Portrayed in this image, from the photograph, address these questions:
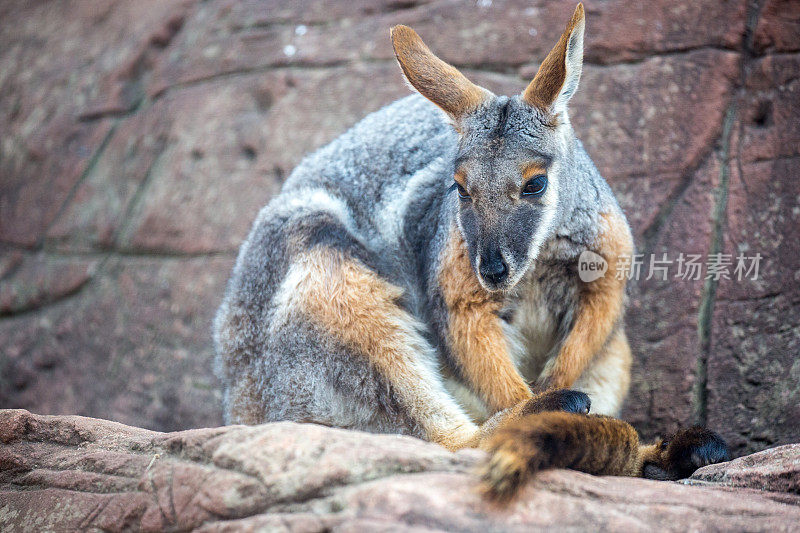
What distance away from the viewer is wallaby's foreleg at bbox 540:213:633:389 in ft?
14.4

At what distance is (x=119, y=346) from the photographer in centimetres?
743

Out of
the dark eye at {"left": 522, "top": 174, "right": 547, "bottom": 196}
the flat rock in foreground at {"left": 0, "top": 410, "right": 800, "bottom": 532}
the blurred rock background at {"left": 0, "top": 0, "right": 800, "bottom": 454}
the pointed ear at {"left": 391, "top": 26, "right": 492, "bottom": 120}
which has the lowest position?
the blurred rock background at {"left": 0, "top": 0, "right": 800, "bottom": 454}

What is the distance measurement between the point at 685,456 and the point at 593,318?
36.2 inches

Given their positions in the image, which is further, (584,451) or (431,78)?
(431,78)

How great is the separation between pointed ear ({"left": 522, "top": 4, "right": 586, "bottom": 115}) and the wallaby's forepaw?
73.1 inches

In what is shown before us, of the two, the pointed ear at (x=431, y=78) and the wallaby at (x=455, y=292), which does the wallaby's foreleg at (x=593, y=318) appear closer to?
the wallaby at (x=455, y=292)

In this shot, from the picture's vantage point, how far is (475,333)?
4309 mm

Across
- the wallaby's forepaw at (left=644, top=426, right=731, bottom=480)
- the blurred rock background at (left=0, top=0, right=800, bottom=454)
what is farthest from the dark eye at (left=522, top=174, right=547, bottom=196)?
the blurred rock background at (left=0, top=0, right=800, bottom=454)

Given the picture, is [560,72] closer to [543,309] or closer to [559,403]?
[543,309]

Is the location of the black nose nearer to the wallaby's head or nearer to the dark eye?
the wallaby's head

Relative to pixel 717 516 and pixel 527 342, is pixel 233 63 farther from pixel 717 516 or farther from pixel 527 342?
pixel 717 516

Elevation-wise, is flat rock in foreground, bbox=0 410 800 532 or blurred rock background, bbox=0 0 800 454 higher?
flat rock in foreground, bbox=0 410 800 532

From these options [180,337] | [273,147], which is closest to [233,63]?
[273,147]

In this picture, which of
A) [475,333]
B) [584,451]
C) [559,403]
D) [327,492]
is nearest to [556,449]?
[584,451]
